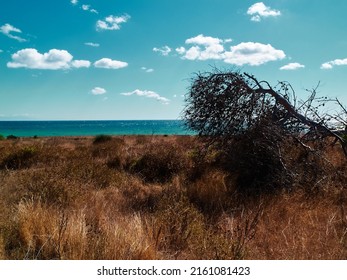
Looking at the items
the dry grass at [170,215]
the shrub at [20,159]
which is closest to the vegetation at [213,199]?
the dry grass at [170,215]

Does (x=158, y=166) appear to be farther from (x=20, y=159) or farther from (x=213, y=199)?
(x=20, y=159)

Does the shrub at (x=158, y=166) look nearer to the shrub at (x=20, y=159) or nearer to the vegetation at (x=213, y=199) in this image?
the vegetation at (x=213, y=199)

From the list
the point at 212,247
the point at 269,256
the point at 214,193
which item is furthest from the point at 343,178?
the point at 212,247

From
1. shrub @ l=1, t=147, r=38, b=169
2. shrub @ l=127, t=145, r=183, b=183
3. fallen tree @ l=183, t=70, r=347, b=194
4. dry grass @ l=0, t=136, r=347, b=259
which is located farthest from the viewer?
shrub @ l=1, t=147, r=38, b=169

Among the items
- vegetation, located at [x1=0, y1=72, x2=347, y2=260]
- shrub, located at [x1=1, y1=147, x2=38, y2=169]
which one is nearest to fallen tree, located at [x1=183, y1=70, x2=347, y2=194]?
vegetation, located at [x1=0, y1=72, x2=347, y2=260]

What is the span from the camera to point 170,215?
4898 mm

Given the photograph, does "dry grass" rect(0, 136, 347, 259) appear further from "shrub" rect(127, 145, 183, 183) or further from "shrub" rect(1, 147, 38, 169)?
"shrub" rect(1, 147, 38, 169)

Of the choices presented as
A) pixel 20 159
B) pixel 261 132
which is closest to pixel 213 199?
pixel 261 132

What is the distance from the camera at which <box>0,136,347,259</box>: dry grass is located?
378cm

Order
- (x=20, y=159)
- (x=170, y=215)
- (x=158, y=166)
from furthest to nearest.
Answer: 1. (x=20, y=159)
2. (x=158, y=166)
3. (x=170, y=215)

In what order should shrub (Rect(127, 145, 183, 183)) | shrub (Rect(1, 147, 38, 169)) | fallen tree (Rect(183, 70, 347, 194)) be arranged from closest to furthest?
fallen tree (Rect(183, 70, 347, 194)) → shrub (Rect(127, 145, 183, 183)) → shrub (Rect(1, 147, 38, 169))

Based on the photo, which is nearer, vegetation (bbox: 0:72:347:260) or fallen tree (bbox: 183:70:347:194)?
vegetation (bbox: 0:72:347:260)

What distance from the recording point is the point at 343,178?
723 centimetres

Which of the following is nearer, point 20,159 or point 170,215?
point 170,215
